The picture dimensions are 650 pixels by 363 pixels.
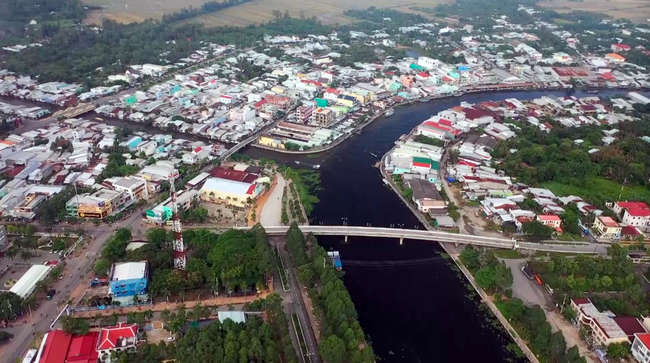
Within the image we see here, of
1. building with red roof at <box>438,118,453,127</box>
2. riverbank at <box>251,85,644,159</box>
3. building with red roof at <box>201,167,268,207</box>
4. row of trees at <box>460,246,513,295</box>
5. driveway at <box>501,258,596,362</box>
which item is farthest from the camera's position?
building with red roof at <box>438,118,453,127</box>

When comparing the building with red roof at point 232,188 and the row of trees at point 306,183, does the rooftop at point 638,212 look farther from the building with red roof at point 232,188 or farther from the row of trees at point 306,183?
the building with red roof at point 232,188

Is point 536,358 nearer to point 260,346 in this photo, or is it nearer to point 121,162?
point 260,346

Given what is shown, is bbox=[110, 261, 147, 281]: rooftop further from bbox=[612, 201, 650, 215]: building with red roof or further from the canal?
bbox=[612, 201, 650, 215]: building with red roof

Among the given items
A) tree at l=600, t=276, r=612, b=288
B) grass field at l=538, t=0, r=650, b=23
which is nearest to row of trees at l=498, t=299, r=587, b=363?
tree at l=600, t=276, r=612, b=288

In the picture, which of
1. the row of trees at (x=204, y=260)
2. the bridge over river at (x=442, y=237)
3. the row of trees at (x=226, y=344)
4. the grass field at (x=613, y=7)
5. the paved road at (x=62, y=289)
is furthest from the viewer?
the grass field at (x=613, y=7)

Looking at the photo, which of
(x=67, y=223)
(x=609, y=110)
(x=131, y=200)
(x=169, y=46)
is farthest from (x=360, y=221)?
(x=169, y=46)

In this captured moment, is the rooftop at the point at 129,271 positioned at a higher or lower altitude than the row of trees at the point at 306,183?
higher

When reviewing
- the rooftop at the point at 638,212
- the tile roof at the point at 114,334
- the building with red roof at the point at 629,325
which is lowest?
A: the tile roof at the point at 114,334

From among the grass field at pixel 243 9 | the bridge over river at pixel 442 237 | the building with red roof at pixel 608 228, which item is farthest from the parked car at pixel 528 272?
the grass field at pixel 243 9
